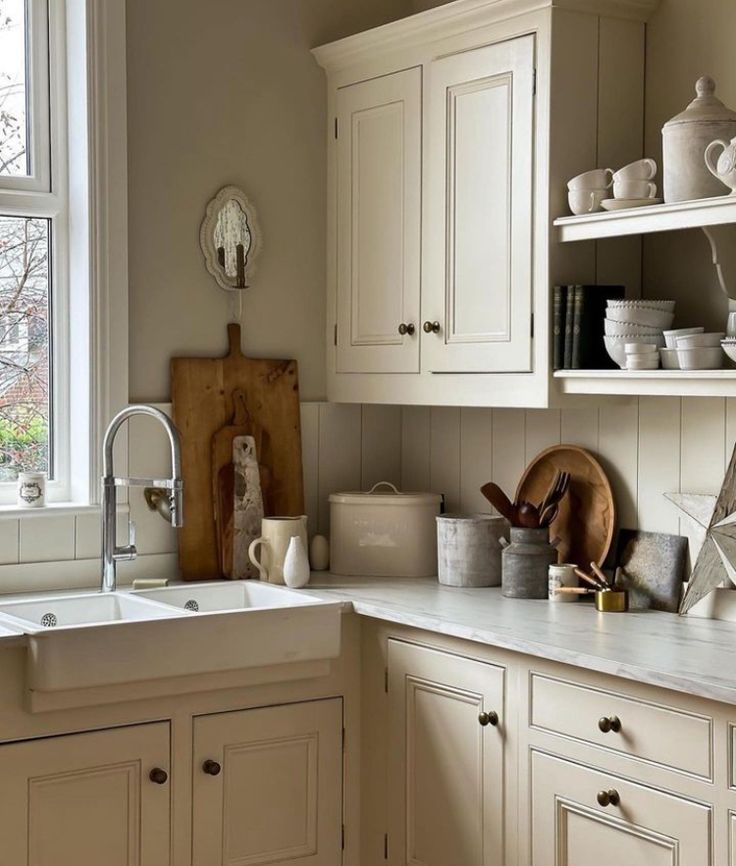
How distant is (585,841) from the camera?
2.59 m

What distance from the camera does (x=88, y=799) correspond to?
2.78 metres

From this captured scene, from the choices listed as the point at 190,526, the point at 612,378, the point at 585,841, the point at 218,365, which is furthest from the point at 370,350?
the point at 585,841

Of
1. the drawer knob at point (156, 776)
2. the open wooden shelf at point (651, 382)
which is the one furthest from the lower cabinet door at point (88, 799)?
the open wooden shelf at point (651, 382)

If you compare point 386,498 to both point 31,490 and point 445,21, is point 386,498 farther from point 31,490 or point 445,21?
point 445,21

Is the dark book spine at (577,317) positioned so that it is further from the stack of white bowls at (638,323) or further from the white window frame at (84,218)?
the white window frame at (84,218)

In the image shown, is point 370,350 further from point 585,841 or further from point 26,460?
point 585,841

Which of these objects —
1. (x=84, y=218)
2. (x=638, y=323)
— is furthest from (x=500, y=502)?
(x=84, y=218)

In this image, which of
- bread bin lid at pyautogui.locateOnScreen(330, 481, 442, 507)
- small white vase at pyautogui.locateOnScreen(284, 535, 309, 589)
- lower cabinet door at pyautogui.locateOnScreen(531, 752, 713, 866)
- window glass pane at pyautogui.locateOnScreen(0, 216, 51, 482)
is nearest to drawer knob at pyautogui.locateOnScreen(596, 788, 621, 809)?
lower cabinet door at pyautogui.locateOnScreen(531, 752, 713, 866)

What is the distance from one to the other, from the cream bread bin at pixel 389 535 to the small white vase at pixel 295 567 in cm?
25

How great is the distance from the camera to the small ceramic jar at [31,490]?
3.29 metres

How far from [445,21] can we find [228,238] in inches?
32.6

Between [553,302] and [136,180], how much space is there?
118 centimetres

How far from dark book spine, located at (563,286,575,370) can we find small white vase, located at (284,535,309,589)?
854mm

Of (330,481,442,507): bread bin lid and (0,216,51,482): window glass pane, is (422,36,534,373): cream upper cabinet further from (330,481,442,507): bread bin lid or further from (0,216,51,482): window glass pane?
(0,216,51,482): window glass pane
